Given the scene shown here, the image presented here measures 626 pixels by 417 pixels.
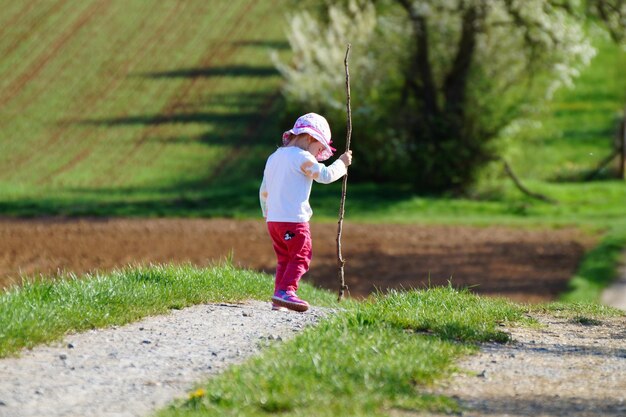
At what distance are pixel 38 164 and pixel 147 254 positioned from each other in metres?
16.9

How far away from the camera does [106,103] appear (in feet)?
144

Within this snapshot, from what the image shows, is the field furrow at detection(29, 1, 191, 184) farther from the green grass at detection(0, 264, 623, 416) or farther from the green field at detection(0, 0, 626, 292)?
the green grass at detection(0, 264, 623, 416)

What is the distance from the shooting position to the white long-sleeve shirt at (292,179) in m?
8.87

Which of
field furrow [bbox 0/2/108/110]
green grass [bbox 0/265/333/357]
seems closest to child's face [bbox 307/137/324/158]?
green grass [bbox 0/265/333/357]

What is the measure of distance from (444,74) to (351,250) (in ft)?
35.4

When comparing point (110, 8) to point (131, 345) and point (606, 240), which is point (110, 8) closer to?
point (606, 240)

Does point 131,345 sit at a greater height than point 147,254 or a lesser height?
greater

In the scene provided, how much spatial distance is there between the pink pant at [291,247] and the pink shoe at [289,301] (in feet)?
0.15

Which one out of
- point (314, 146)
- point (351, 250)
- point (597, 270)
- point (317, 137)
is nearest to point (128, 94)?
point (351, 250)

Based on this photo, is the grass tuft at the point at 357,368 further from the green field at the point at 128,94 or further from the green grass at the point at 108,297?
the green field at the point at 128,94

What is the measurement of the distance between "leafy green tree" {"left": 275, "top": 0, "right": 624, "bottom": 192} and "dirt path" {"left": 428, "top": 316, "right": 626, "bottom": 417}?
22680 millimetres

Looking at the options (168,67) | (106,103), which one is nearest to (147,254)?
(106,103)

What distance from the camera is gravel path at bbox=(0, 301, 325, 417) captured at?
232 inches

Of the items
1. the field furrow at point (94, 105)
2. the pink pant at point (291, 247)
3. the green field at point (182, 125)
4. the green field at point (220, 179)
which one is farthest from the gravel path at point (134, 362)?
the field furrow at point (94, 105)
